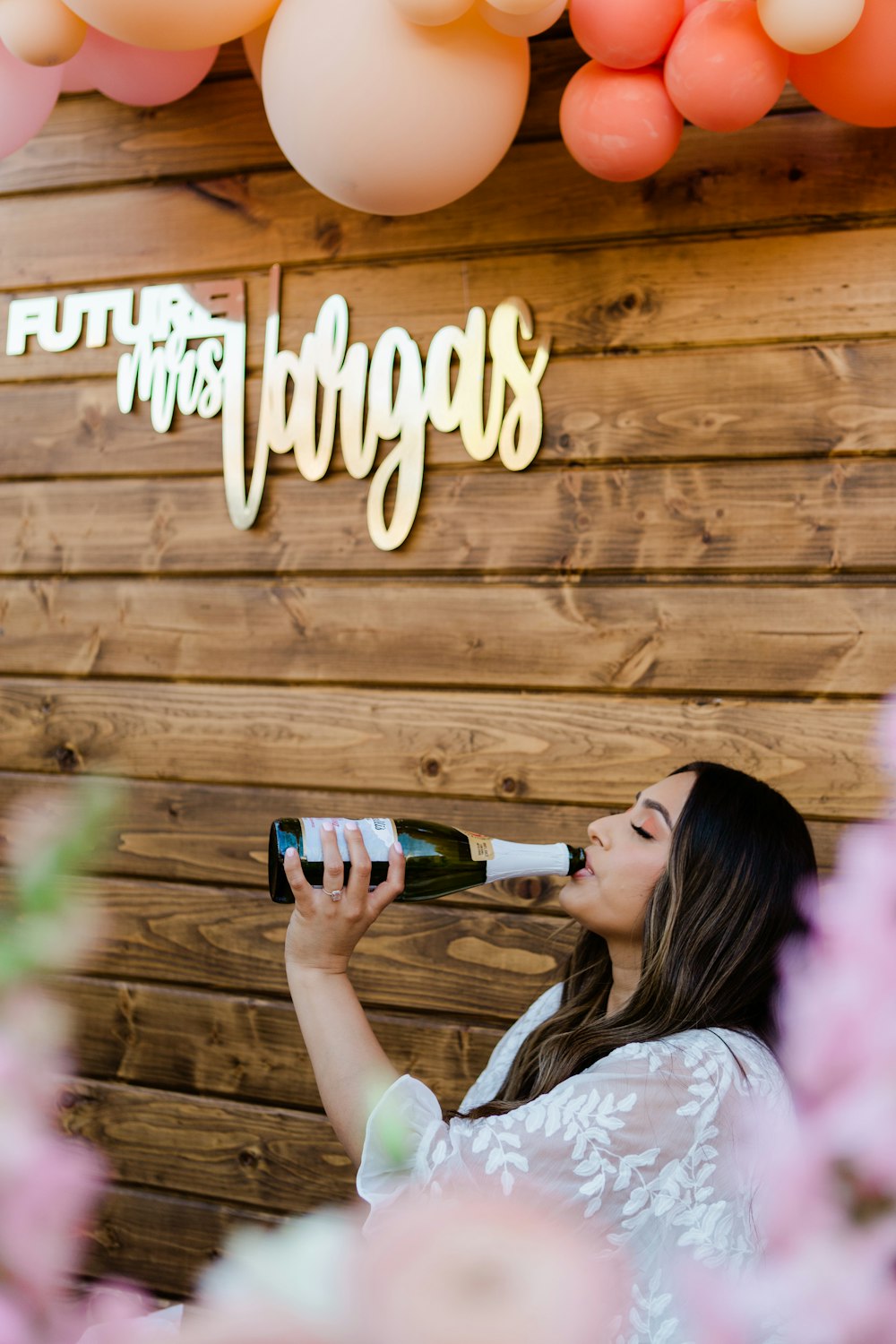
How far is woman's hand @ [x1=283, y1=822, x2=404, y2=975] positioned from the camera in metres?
1.04

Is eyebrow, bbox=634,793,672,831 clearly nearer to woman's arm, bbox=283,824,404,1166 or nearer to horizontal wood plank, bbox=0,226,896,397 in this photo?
woman's arm, bbox=283,824,404,1166

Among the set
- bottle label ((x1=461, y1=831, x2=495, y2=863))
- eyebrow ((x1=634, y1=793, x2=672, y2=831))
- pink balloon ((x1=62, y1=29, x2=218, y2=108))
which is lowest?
bottle label ((x1=461, y1=831, x2=495, y2=863))

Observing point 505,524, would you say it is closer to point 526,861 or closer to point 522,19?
point 526,861

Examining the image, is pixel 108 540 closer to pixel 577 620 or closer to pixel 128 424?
pixel 128 424

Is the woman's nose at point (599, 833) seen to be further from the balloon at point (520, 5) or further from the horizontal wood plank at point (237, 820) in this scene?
the balloon at point (520, 5)

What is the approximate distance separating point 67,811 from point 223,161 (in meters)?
1.83

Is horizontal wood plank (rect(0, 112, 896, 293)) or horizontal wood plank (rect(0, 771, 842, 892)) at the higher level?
horizontal wood plank (rect(0, 112, 896, 293))

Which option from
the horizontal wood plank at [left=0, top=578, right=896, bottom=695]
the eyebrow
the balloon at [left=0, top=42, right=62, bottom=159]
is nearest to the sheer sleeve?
the eyebrow

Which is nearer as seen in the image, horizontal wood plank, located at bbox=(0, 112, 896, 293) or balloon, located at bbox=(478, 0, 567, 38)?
balloon, located at bbox=(478, 0, 567, 38)

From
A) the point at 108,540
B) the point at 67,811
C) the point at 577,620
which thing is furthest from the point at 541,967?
the point at 67,811

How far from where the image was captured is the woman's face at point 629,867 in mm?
1161

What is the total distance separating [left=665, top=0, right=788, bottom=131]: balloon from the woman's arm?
0.86 meters

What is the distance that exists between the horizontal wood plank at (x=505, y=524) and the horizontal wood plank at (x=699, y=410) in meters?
0.03

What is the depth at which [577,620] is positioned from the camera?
67.1 inches
